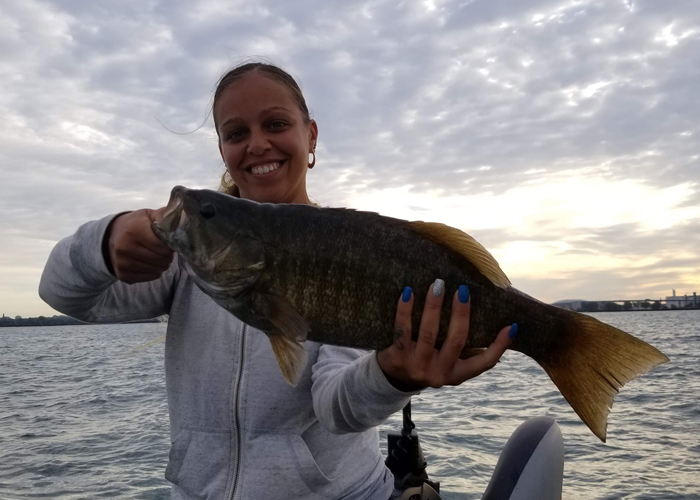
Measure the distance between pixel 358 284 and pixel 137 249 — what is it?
0.93 meters

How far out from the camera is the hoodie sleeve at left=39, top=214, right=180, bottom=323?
2424mm

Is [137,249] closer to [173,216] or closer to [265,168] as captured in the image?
[173,216]

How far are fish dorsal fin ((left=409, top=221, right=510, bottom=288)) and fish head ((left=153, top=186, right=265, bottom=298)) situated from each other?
73 centimetres

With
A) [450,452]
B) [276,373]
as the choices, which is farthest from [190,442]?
[450,452]

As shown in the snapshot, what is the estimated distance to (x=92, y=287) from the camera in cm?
252

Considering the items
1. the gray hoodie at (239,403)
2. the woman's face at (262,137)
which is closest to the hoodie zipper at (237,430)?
the gray hoodie at (239,403)

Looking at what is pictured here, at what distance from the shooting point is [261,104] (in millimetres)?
3045

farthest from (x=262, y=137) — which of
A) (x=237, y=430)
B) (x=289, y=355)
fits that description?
(x=237, y=430)

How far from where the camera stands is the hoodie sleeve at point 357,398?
2.41 meters

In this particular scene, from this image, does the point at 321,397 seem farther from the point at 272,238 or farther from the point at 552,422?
the point at 552,422

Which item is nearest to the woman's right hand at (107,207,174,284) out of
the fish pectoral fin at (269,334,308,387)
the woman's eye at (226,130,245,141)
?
the fish pectoral fin at (269,334,308,387)

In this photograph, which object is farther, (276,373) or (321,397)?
(276,373)

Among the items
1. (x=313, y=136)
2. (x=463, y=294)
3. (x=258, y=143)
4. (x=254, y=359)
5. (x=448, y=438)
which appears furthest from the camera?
(x=448, y=438)

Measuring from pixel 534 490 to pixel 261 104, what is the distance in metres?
3.07
